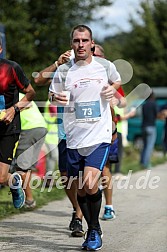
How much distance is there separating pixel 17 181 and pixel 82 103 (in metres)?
1.35

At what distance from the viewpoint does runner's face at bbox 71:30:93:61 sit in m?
6.03

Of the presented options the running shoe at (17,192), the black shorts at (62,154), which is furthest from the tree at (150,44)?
the running shoe at (17,192)

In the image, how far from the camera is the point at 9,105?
653cm

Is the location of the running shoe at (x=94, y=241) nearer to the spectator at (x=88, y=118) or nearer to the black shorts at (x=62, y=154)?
the spectator at (x=88, y=118)

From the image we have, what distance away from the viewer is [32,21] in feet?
65.9

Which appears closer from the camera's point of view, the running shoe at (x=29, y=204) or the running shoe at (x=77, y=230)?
the running shoe at (x=77, y=230)

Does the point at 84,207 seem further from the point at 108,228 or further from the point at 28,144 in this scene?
the point at 28,144

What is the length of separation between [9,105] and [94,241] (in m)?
1.63

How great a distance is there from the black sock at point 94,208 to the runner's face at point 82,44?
129 centimetres

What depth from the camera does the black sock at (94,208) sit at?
603 cm

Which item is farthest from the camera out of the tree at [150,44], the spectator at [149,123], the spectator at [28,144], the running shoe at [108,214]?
the tree at [150,44]

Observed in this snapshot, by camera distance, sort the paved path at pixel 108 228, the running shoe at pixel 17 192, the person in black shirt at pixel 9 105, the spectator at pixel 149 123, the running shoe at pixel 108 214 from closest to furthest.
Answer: the paved path at pixel 108 228
the person in black shirt at pixel 9 105
the running shoe at pixel 17 192
the running shoe at pixel 108 214
the spectator at pixel 149 123

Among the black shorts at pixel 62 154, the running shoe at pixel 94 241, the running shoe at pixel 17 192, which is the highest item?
the black shorts at pixel 62 154

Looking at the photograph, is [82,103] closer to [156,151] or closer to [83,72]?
[83,72]
